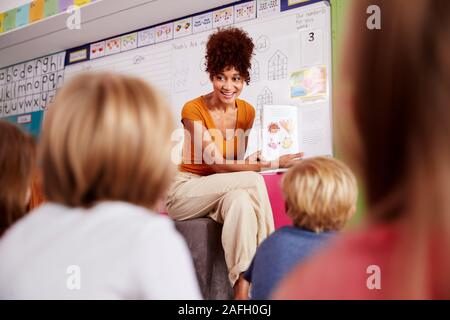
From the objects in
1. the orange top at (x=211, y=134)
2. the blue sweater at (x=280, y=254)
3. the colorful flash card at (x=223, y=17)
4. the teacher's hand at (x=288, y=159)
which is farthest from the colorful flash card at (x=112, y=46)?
the blue sweater at (x=280, y=254)

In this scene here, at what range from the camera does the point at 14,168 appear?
1.07 meters

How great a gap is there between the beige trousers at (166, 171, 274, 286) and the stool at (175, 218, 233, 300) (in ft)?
0.22

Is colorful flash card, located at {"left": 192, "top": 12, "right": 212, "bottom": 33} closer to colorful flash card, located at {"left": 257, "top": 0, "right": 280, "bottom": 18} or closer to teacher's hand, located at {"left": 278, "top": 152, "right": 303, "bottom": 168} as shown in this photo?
colorful flash card, located at {"left": 257, "top": 0, "right": 280, "bottom": 18}

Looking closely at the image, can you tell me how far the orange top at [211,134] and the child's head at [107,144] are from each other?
1.53 meters

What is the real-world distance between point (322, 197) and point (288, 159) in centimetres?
145

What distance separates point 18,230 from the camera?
2.49ft

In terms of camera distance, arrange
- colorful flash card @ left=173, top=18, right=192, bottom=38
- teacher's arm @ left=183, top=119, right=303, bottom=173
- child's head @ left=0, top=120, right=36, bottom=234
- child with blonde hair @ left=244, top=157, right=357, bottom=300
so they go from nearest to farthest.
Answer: child's head @ left=0, top=120, right=36, bottom=234 → child with blonde hair @ left=244, top=157, right=357, bottom=300 → teacher's arm @ left=183, top=119, right=303, bottom=173 → colorful flash card @ left=173, top=18, right=192, bottom=38

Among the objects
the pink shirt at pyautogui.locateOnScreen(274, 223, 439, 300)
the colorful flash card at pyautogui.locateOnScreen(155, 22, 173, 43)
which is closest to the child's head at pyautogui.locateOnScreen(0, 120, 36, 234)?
the pink shirt at pyautogui.locateOnScreen(274, 223, 439, 300)

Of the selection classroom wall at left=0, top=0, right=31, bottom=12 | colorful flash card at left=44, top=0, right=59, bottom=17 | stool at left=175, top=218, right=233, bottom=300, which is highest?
classroom wall at left=0, top=0, right=31, bottom=12

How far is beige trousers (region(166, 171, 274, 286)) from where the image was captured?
5.96 feet

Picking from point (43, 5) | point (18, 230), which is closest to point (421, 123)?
point (18, 230)

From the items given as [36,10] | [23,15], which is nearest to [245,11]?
[36,10]

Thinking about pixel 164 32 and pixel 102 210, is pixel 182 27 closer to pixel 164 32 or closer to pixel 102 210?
pixel 164 32
